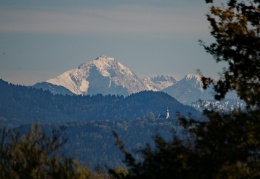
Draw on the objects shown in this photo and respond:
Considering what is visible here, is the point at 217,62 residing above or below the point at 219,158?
above

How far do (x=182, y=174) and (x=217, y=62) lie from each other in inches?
338

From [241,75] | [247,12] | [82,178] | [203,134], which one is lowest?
[82,178]

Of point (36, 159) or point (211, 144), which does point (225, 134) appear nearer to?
point (211, 144)

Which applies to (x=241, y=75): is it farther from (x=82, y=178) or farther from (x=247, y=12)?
(x=82, y=178)

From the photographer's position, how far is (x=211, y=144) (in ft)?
108

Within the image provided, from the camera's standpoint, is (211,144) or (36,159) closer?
(211,144)

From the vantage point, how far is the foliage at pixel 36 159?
3694 centimetres

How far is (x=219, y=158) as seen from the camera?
31219 mm

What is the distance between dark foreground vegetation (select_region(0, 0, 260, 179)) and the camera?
32281 millimetres

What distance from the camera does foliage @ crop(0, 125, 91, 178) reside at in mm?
36938

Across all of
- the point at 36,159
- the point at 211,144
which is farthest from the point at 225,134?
the point at 36,159

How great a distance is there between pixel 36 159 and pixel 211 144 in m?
9.94

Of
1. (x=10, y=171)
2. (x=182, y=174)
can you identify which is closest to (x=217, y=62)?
(x=182, y=174)

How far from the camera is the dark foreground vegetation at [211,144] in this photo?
3228 cm
